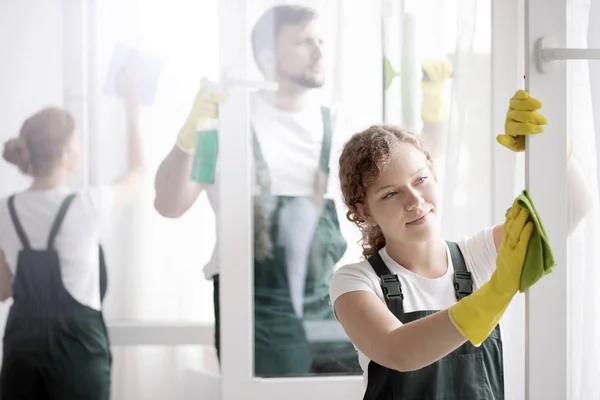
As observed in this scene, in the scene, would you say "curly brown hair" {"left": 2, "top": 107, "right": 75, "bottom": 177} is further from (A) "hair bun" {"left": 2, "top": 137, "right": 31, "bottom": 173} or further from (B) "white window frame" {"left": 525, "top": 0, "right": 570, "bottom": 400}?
(B) "white window frame" {"left": 525, "top": 0, "right": 570, "bottom": 400}

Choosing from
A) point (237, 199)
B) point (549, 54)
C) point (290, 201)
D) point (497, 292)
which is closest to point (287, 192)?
point (290, 201)

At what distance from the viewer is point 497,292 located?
106 centimetres

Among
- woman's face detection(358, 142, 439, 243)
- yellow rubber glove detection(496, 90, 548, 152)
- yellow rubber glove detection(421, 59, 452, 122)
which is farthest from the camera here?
yellow rubber glove detection(421, 59, 452, 122)

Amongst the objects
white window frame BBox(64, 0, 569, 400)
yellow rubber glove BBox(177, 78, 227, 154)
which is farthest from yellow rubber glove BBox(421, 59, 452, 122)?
yellow rubber glove BBox(177, 78, 227, 154)

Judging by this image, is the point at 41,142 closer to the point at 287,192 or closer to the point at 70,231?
the point at 70,231

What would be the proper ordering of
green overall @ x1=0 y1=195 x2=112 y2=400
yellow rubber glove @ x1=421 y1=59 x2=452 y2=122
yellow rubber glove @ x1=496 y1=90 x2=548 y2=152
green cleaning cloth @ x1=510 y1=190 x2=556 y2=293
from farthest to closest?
yellow rubber glove @ x1=421 y1=59 x2=452 y2=122 < green overall @ x1=0 y1=195 x2=112 y2=400 < yellow rubber glove @ x1=496 y1=90 x2=548 y2=152 < green cleaning cloth @ x1=510 y1=190 x2=556 y2=293

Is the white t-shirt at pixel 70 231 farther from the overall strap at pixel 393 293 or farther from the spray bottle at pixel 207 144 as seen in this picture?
the overall strap at pixel 393 293

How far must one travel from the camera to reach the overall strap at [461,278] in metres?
1.39

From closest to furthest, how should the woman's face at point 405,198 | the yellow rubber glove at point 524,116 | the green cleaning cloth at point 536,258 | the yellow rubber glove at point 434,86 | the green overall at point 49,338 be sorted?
the green cleaning cloth at point 536,258, the yellow rubber glove at point 524,116, the woman's face at point 405,198, the green overall at point 49,338, the yellow rubber glove at point 434,86

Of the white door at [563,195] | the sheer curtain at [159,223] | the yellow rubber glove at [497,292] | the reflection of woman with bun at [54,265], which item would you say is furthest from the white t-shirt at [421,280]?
the reflection of woman with bun at [54,265]

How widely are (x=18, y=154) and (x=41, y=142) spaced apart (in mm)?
64

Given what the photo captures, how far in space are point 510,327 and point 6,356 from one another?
1.24 m

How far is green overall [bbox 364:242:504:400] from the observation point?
53.7 inches

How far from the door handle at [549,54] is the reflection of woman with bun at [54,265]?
3.54 feet
